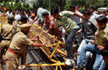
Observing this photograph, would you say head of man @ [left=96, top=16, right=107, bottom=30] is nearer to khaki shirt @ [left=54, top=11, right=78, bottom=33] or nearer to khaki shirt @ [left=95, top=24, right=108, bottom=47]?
khaki shirt @ [left=95, top=24, right=108, bottom=47]

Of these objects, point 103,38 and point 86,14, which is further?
point 86,14

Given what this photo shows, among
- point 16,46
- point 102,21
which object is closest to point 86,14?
point 102,21

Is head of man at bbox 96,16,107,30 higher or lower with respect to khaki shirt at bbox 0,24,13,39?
higher

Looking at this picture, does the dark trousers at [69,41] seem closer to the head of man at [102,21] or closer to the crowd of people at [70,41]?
the crowd of people at [70,41]

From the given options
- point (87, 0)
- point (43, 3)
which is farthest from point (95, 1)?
point (43, 3)

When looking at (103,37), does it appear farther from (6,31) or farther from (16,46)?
(6,31)

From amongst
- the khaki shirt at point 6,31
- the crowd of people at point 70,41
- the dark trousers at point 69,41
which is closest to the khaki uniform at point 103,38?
the crowd of people at point 70,41

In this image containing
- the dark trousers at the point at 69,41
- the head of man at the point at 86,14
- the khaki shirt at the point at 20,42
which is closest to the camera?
the khaki shirt at the point at 20,42

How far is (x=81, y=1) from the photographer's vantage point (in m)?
61.7

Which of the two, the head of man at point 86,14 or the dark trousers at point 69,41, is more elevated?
the head of man at point 86,14

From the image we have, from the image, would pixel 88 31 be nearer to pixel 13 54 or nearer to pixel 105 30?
pixel 105 30

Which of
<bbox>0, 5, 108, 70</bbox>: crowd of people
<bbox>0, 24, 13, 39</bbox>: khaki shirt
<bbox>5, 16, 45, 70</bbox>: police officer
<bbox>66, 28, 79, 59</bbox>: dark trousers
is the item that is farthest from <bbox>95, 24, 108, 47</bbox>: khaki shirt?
<bbox>0, 24, 13, 39</bbox>: khaki shirt

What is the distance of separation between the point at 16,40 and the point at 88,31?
2.03 m

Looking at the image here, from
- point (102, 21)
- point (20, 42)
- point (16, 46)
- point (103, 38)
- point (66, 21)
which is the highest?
point (102, 21)
